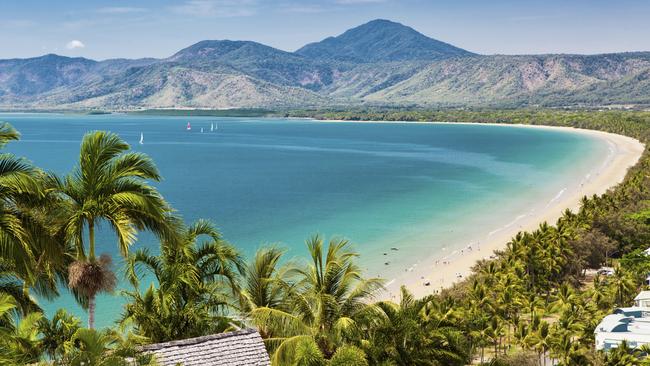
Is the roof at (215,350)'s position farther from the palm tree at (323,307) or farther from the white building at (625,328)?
the white building at (625,328)

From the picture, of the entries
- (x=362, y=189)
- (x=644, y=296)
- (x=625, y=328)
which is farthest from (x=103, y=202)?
(x=362, y=189)

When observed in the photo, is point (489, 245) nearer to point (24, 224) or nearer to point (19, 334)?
point (19, 334)

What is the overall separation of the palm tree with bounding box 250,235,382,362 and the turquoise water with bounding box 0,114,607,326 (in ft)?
94.6

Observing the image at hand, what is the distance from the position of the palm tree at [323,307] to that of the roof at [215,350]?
2086 mm

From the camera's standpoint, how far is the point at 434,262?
60.7m

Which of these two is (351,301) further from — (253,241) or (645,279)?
(253,241)

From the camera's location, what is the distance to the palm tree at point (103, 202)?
1190 cm

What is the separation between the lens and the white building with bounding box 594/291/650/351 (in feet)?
103

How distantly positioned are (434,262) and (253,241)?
18.7 m

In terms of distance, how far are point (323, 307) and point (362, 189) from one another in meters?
92.9

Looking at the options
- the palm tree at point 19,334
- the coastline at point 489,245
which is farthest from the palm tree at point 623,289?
the palm tree at point 19,334

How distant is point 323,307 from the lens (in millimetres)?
16375

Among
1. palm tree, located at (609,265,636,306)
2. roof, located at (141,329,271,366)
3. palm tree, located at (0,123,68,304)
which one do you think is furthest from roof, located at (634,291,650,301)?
palm tree, located at (0,123,68,304)

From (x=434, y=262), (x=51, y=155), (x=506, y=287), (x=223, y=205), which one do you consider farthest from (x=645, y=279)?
(x=51, y=155)
